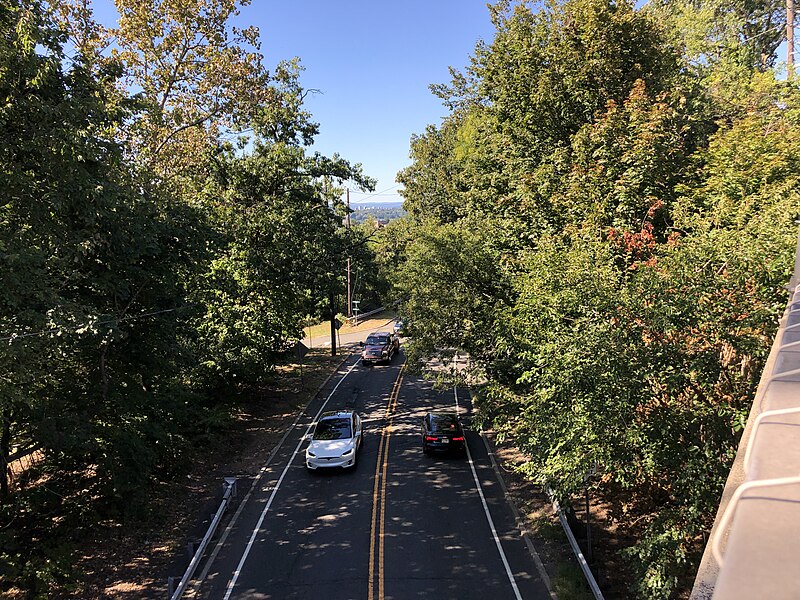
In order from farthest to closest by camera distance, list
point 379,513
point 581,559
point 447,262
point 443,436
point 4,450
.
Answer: point 443,436 < point 447,262 < point 379,513 < point 4,450 < point 581,559

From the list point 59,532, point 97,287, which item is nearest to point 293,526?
point 59,532

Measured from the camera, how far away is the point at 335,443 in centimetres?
1562

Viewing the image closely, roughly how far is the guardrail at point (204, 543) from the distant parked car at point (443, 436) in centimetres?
647

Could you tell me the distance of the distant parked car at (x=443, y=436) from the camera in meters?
16.2

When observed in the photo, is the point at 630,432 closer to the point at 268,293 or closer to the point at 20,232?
the point at 20,232

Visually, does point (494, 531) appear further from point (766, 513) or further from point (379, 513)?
point (766, 513)

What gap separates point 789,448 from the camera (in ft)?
6.22

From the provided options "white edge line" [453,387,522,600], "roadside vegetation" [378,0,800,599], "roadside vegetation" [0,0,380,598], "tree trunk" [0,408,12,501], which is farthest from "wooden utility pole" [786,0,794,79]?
"tree trunk" [0,408,12,501]

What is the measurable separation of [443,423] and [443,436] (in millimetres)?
629

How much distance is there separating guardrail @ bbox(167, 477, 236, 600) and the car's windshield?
3244 mm

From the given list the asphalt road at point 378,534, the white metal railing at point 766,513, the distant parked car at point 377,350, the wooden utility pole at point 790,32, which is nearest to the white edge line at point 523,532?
the asphalt road at point 378,534

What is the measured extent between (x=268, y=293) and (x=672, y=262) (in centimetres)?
1530

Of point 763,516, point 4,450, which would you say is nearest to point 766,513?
point 763,516

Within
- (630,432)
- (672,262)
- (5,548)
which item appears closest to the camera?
(630,432)
